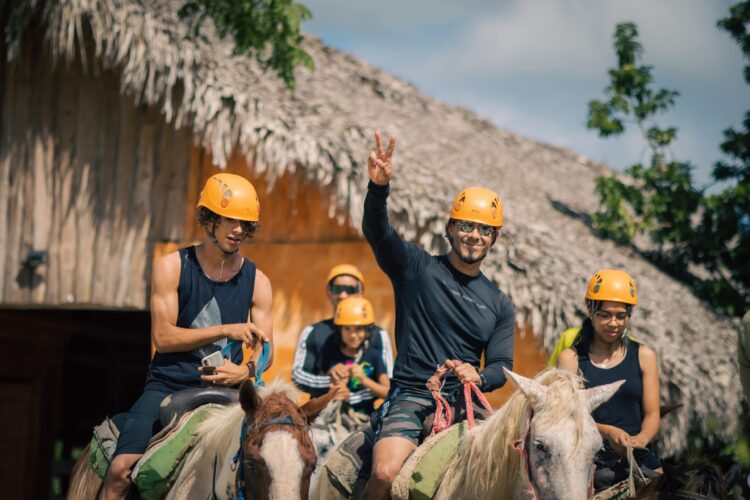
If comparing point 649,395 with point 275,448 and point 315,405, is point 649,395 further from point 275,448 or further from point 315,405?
point 275,448

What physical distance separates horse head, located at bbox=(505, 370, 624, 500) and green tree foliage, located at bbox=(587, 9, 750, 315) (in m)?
9.99

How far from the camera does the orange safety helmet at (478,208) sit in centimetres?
551

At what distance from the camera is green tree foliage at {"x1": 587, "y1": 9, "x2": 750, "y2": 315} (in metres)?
13.5

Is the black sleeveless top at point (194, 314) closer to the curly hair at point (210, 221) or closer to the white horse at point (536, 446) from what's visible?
the curly hair at point (210, 221)

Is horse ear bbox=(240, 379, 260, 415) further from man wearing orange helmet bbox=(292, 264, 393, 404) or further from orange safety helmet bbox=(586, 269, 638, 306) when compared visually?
man wearing orange helmet bbox=(292, 264, 393, 404)

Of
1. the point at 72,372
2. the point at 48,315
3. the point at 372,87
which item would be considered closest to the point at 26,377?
the point at 48,315

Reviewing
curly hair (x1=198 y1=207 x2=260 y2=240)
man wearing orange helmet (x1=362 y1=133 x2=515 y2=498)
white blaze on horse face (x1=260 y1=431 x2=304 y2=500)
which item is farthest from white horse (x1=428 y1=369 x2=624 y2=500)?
curly hair (x1=198 y1=207 x2=260 y2=240)

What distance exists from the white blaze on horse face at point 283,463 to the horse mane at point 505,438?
3.41 ft

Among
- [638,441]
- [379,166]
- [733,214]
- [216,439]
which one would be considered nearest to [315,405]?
[216,439]

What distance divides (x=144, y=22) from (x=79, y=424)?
8.56 metres

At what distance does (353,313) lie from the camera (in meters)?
8.00

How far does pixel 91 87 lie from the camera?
11.3 metres

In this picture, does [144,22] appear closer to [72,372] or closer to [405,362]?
[405,362]

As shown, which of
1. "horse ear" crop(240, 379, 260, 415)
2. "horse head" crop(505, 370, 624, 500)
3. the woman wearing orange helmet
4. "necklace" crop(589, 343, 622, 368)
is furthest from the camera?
"necklace" crop(589, 343, 622, 368)
